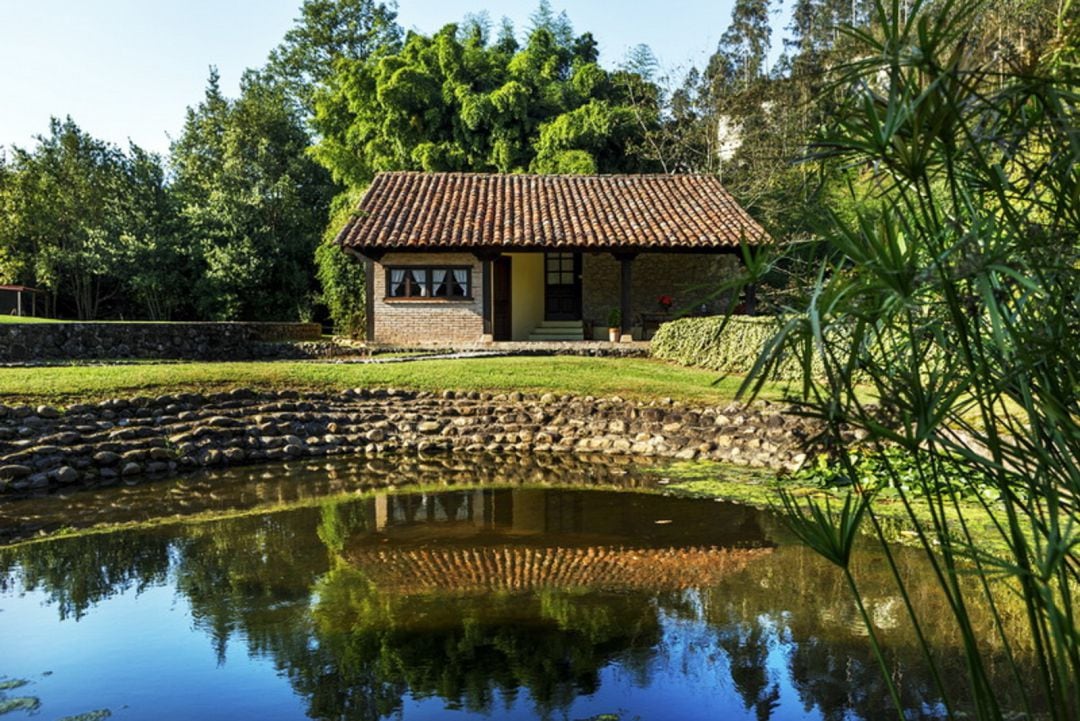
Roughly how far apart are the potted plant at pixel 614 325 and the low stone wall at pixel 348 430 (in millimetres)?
7697

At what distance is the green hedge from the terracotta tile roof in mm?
2477

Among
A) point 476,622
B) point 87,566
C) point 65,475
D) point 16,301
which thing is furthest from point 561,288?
point 16,301

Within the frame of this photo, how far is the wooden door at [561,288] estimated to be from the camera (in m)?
22.0

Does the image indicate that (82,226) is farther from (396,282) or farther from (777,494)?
(777,494)

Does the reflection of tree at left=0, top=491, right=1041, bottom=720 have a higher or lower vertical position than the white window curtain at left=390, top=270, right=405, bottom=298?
lower

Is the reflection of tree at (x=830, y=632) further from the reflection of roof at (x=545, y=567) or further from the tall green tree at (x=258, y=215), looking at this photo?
the tall green tree at (x=258, y=215)

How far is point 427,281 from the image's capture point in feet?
65.7

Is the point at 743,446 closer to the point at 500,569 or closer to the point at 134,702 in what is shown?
the point at 500,569

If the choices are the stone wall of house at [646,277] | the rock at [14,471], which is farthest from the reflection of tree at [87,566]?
the stone wall of house at [646,277]

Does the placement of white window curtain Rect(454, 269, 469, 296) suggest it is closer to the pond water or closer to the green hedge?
the green hedge

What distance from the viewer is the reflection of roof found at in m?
6.19

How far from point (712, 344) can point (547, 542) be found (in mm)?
8298

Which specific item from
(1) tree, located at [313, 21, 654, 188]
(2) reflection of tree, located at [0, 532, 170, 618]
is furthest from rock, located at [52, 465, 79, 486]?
(1) tree, located at [313, 21, 654, 188]

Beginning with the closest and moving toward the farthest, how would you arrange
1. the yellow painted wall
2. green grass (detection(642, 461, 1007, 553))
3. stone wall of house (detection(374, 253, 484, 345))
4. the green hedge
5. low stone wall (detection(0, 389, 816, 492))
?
green grass (detection(642, 461, 1007, 553)), low stone wall (detection(0, 389, 816, 492)), the green hedge, stone wall of house (detection(374, 253, 484, 345)), the yellow painted wall
